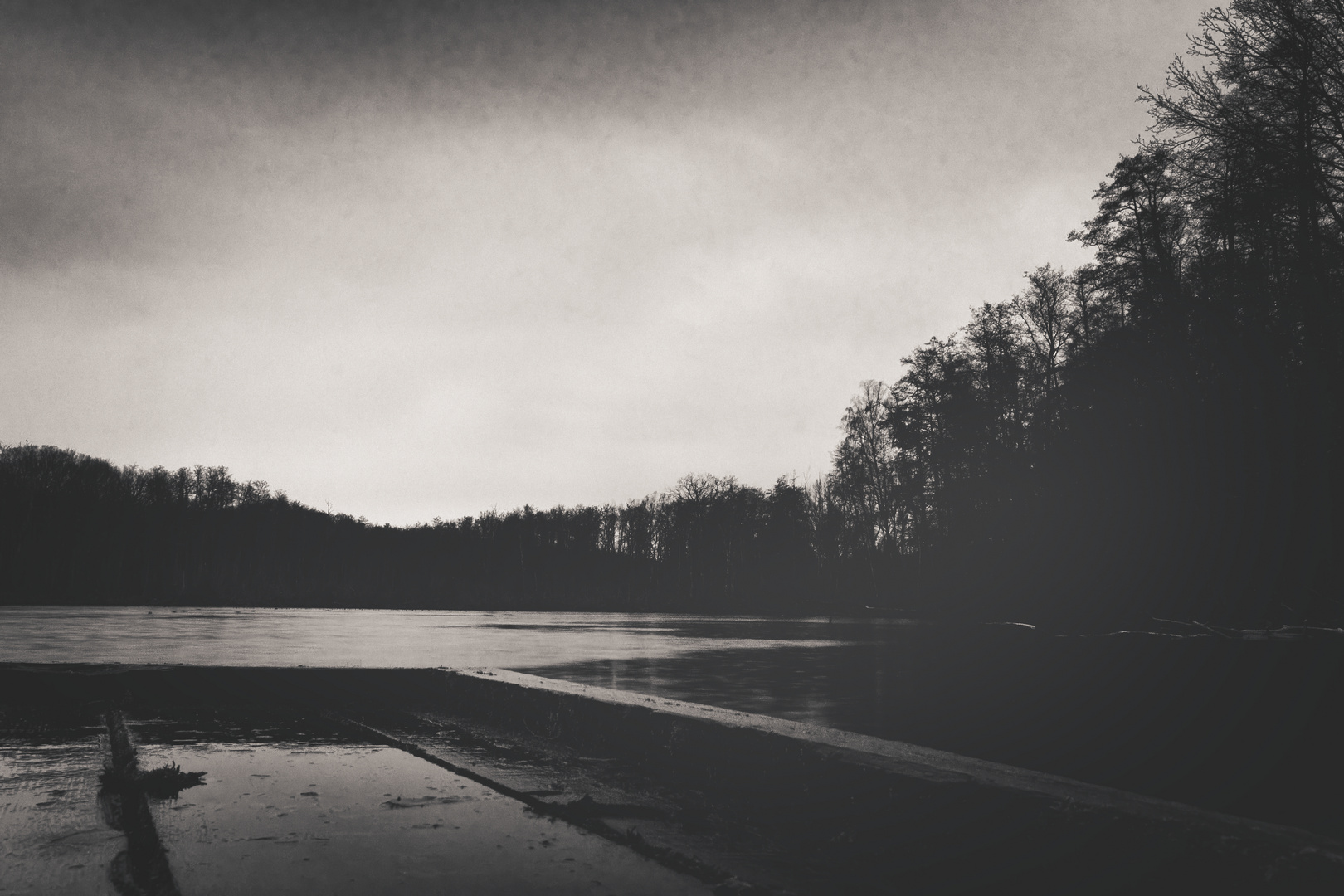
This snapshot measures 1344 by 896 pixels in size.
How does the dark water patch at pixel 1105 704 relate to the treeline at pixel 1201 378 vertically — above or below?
below

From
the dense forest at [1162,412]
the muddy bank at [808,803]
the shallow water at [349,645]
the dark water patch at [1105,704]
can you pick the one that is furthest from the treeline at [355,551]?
the muddy bank at [808,803]

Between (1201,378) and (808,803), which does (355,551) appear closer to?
(1201,378)

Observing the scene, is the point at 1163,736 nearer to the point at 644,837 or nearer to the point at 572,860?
the point at 644,837

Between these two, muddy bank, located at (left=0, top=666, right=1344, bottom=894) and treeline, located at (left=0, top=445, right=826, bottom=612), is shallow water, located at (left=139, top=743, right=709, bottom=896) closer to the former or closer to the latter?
muddy bank, located at (left=0, top=666, right=1344, bottom=894)

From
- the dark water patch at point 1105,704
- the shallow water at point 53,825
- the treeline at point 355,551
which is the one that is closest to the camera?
the shallow water at point 53,825

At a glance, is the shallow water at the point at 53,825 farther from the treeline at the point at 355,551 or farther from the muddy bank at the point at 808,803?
the treeline at the point at 355,551

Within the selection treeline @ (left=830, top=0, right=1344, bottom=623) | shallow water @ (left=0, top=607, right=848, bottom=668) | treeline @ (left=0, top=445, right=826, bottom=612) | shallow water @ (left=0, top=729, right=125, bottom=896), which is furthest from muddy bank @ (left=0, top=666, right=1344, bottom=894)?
treeline @ (left=0, top=445, right=826, bottom=612)

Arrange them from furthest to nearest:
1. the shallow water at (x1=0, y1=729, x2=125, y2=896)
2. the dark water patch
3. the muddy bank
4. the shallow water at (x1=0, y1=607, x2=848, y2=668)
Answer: the shallow water at (x1=0, y1=607, x2=848, y2=668) < the dark water patch < the muddy bank < the shallow water at (x1=0, y1=729, x2=125, y2=896)

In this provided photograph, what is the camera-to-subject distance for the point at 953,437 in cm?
4488

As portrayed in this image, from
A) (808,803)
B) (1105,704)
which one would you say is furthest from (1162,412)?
(808,803)

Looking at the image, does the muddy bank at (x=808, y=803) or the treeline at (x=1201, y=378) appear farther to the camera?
the treeline at (x=1201, y=378)

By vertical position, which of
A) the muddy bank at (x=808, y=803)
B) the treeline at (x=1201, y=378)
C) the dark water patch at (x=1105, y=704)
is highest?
the treeline at (x=1201, y=378)

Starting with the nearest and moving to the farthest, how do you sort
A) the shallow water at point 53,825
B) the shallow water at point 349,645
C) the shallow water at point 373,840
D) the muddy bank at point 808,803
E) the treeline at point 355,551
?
1. the shallow water at point 53,825
2. the shallow water at point 373,840
3. the muddy bank at point 808,803
4. the shallow water at point 349,645
5. the treeline at point 355,551

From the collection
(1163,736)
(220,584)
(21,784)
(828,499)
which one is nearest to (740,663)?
(1163,736)
